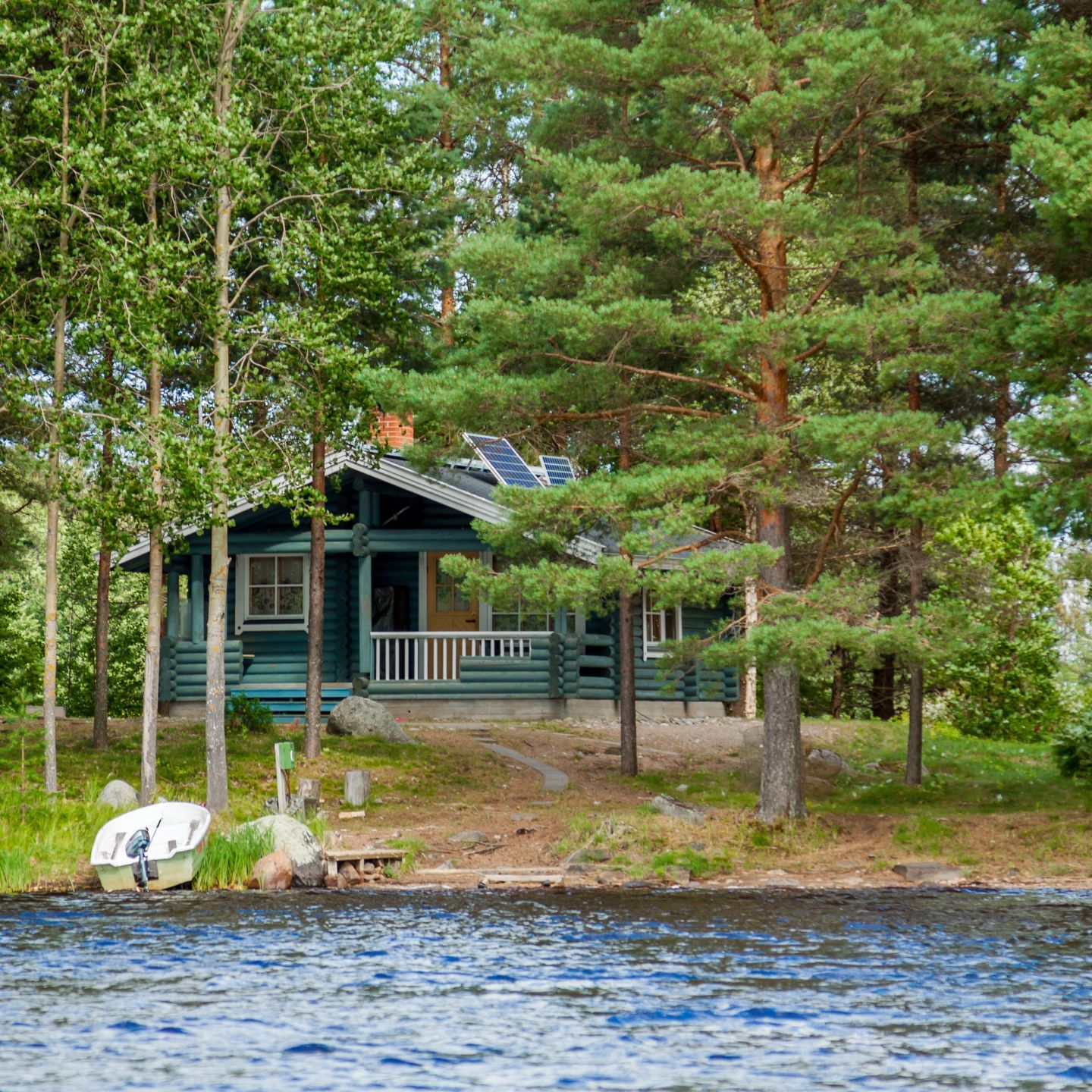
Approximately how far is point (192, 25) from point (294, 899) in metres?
11.7

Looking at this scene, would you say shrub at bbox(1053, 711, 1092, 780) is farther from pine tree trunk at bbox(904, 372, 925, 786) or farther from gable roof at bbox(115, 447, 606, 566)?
gable roof at bbox(115, 447, 606, 566)

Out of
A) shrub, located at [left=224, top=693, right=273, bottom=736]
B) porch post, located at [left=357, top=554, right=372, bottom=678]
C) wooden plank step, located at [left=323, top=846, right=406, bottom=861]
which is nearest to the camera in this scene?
wooden plank step, located at [left=323, top=846, right=406, bottom=861]

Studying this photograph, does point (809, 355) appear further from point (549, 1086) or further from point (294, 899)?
point (549, 1086)

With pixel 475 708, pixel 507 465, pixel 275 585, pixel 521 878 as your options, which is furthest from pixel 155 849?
pixel 275 585

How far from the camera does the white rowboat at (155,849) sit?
1508cm

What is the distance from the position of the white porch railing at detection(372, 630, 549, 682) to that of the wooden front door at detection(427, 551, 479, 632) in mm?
836

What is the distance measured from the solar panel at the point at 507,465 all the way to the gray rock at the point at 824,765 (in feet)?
20.6

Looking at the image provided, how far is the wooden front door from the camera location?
3025 centimetres

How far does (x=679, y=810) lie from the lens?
1802 centimetres

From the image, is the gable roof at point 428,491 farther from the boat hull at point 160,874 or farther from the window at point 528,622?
the boat hull at point 160,874

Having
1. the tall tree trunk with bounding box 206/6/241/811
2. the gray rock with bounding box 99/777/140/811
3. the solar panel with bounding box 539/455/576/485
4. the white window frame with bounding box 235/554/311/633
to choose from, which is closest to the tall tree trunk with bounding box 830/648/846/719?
the solar panel with bounding box 539/455/576/485

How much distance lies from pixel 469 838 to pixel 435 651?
11143mm

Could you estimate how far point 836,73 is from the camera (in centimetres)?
1529

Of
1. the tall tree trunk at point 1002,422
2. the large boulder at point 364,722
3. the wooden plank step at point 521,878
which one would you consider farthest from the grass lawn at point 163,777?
the tall tree trunk at point 1002,422
